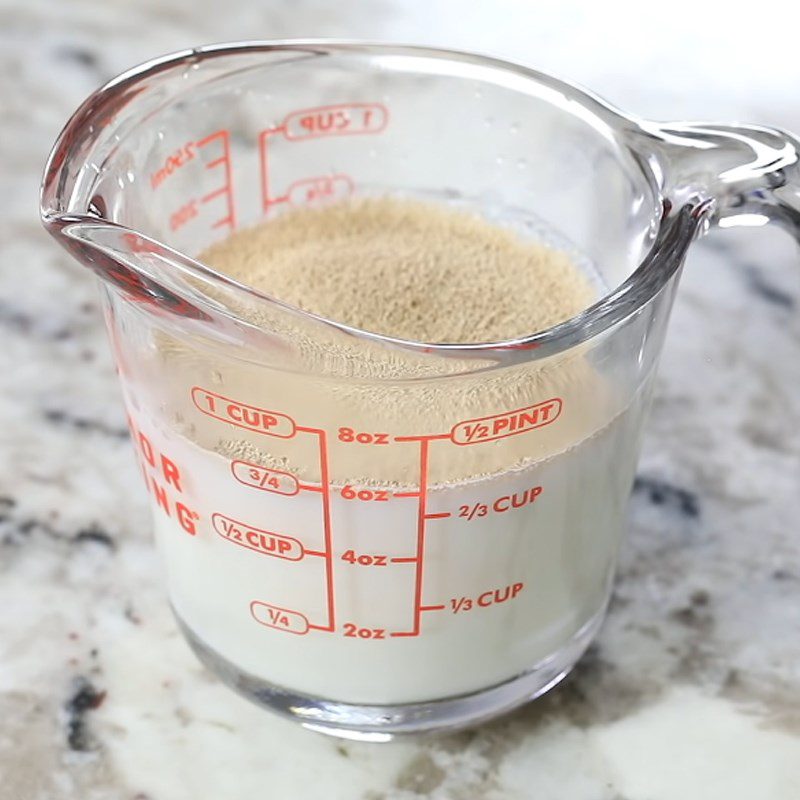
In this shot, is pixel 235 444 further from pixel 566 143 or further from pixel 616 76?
pixel 616 76

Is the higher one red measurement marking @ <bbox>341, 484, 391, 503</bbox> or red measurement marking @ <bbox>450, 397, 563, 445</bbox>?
red measurement marking @ <bbox>450, 397, 563, 445</bbox>

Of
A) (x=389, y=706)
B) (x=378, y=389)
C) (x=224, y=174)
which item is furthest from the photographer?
(x=224, y=174)

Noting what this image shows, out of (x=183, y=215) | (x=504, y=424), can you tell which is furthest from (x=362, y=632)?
(x=183, y=215)

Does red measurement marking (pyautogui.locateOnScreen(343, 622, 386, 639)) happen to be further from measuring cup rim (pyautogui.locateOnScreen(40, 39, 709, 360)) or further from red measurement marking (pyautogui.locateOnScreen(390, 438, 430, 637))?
measuring cup rim (pyautogui.locateOnScreen(40, 39, 709, 360))

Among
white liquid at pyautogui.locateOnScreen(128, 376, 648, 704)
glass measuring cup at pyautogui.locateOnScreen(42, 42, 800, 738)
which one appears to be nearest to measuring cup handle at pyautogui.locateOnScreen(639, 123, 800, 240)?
glass measuring cup at pyautogui.locateOnScreen(42, 42, 800, 738)

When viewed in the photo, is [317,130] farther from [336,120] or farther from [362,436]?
[362,436]

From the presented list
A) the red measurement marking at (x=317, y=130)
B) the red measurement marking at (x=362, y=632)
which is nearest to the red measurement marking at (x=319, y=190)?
the red measurement marking at (x=317, y=130)
